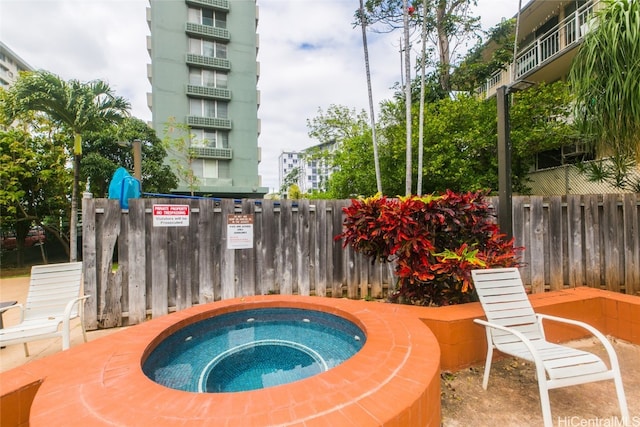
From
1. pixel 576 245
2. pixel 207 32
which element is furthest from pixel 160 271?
pixel 207 32

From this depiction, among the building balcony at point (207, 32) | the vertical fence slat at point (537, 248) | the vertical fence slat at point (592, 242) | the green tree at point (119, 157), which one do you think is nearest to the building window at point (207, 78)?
the building balcony at point (207, 32)

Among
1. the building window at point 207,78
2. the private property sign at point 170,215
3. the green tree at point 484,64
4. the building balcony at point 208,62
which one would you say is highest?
the building balcony at point 208,62

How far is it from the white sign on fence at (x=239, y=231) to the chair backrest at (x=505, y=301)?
325 centimetres

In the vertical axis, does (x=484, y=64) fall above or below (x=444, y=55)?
below

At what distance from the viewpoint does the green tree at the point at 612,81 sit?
3811mm

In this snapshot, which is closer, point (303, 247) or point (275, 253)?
point (275, 253)

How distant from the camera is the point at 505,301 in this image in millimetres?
3008

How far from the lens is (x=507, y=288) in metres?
3.08

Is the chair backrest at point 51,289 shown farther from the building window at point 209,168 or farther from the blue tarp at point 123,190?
the building window at point 209,168

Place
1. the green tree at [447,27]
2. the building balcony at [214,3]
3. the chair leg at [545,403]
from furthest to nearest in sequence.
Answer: the building balcony at [214,3], the green tree at [447,27], the chair leg at [545,403]

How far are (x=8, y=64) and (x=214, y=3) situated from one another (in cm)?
4076

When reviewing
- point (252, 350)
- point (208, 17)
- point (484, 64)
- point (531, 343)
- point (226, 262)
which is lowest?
point (252, 350)

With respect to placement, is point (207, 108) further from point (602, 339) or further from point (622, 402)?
point (622, 402)

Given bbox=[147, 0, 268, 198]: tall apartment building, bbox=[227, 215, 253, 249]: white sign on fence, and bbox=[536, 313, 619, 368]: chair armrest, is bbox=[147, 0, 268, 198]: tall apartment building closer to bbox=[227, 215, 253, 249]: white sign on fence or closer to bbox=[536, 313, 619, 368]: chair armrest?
bbox=[227, 215, 253, 249]: white sign on fence
